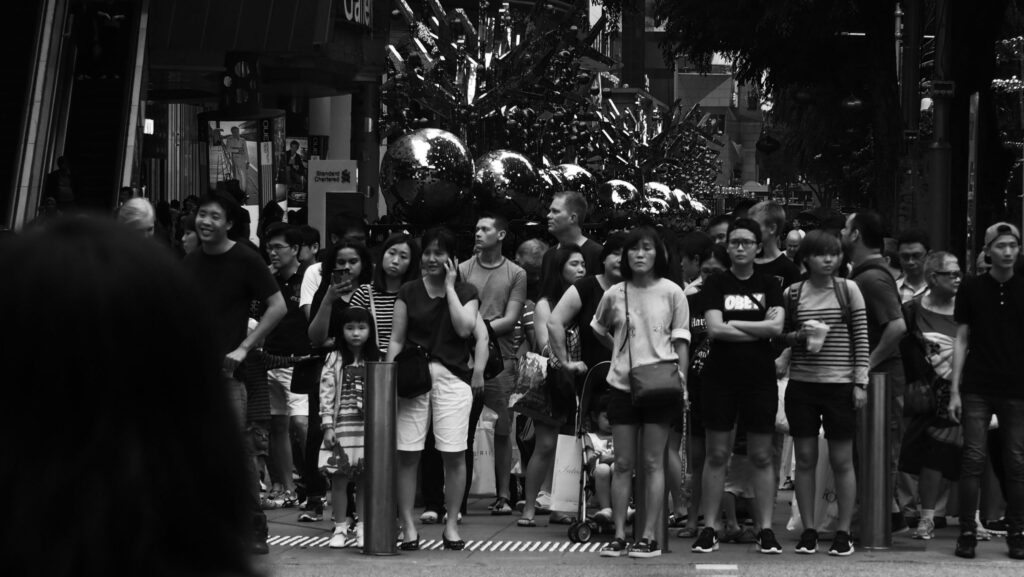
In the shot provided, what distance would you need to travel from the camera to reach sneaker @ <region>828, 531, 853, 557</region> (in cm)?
919

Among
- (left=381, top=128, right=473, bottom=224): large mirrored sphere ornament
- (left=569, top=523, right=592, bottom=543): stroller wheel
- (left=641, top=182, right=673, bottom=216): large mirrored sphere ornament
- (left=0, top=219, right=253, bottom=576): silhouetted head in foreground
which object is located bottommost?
(left=569, top=523, right=592, bottom=543): stroller wheel

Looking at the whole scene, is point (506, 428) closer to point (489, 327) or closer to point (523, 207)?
point (489, 327)

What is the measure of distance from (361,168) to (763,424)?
42029 millimetres

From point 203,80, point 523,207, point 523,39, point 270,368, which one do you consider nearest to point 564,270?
point 270,368

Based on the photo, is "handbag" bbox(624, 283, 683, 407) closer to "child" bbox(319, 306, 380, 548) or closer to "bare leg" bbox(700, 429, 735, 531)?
"bare leg" bbox(700, 429, 735, 531)

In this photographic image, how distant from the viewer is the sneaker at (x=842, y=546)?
919 cm

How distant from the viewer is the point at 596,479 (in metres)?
10.4

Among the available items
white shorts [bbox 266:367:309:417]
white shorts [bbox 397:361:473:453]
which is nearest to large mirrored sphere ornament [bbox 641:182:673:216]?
white shorts [bbox 266:367:309:417]

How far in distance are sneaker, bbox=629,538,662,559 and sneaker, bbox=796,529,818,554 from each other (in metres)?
0.84

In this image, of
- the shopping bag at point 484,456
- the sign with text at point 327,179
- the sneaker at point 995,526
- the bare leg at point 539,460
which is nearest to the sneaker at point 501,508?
the shopping bag at point 484,456

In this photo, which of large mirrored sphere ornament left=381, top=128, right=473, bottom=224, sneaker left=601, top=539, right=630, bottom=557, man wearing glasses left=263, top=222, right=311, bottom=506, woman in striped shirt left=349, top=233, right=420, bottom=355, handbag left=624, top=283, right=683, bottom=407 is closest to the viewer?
handbag left=624, top=283, right=683, bottom=407

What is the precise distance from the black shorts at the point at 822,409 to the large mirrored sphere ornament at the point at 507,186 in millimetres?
9527

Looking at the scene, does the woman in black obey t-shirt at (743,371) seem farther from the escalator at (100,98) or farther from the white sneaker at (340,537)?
the escalator at (100,98)

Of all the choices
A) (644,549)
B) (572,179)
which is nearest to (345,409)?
(644,549)
